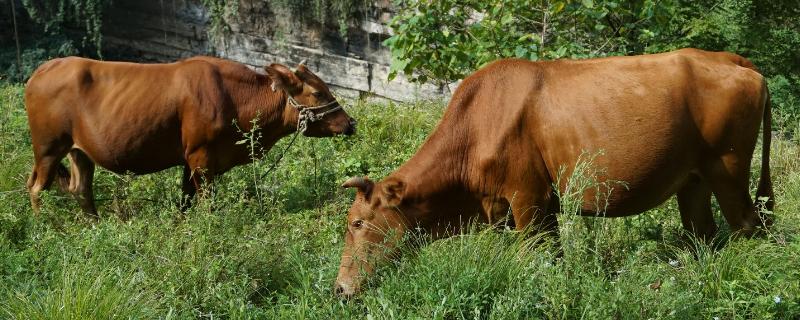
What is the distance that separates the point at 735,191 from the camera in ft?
20.8

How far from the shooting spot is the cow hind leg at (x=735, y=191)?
20.7ft

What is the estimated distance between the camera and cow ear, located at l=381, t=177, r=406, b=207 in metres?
6.35

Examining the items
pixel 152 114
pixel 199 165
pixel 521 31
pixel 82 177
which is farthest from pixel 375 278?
pixel 521 31

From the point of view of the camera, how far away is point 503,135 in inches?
250

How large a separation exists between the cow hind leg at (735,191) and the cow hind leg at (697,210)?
0.39 metres

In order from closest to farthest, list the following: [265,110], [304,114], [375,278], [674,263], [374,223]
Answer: [375,278] → [674,263] → [374,223] → [265,110] → [304,114]

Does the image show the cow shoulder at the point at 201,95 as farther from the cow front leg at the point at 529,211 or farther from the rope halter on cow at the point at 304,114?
the cow front leg at the point at 529,211

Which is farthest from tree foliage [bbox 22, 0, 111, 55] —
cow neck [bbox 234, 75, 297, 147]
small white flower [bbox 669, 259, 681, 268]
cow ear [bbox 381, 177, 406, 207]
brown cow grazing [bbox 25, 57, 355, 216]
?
small white flower [bbox 669, 259, 681, 268]

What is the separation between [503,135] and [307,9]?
9798mm

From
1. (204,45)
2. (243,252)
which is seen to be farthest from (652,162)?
(204,45)

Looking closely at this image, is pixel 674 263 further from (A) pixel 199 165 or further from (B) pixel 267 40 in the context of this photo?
(B) pixel 267 40

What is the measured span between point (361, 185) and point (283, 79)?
2.97m

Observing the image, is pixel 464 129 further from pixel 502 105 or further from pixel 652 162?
pixel 652 162

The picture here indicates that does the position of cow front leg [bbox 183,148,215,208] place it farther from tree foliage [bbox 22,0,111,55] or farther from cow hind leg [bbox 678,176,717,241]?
tree foliage [bbox 22,0,111,55]
